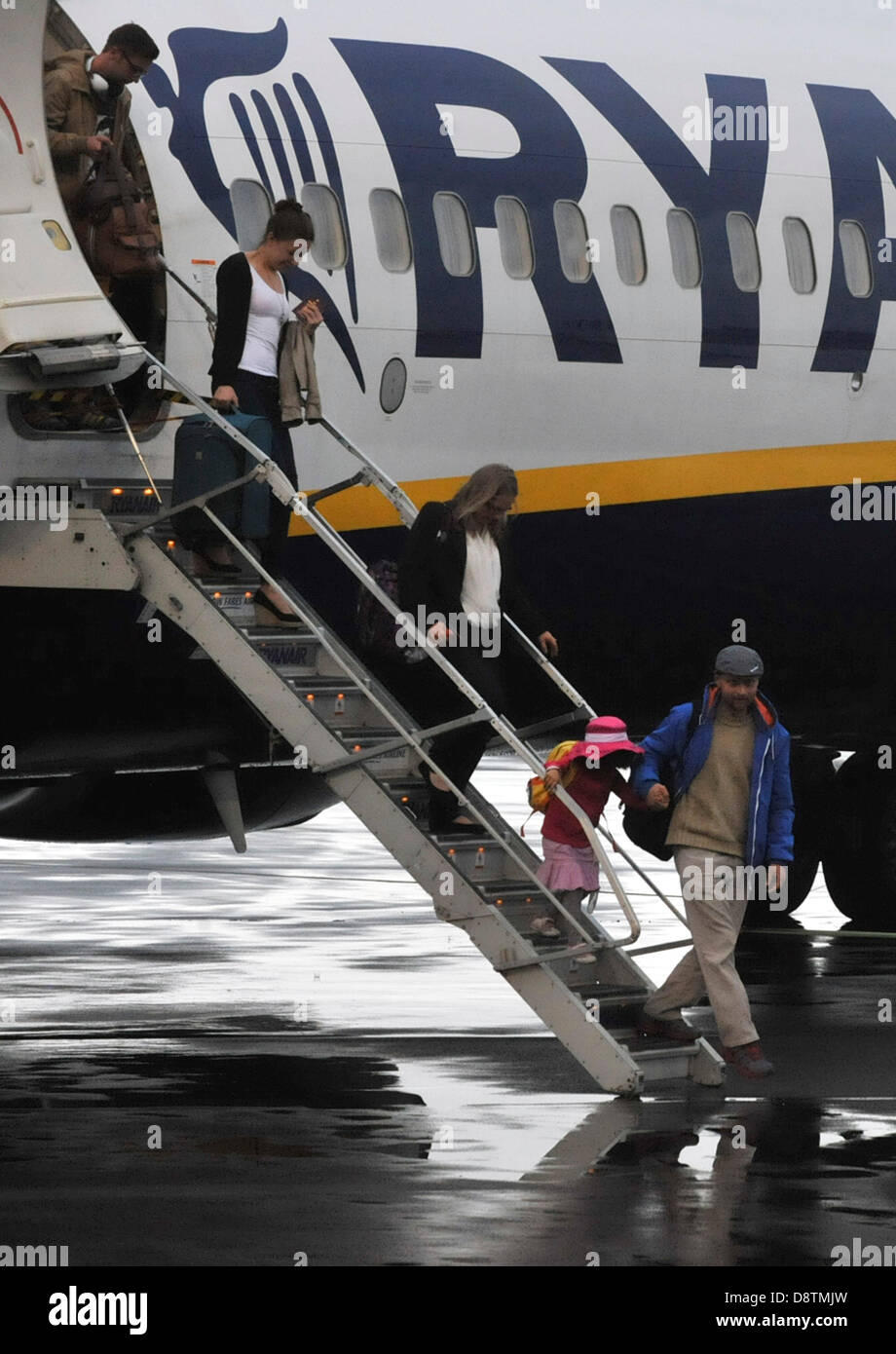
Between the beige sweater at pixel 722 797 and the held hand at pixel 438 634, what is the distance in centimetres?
146

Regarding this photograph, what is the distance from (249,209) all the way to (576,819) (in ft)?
15.0

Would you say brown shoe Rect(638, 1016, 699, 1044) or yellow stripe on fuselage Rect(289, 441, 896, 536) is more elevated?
yellow stripe on fuselage Rect(289, 441, 896, 536)

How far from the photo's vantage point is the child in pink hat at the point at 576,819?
13875mm

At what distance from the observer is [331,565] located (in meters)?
16.6

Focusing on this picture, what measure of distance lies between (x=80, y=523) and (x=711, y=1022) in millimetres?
4673

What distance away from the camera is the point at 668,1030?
44.2ft

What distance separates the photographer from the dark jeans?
14.7 metres

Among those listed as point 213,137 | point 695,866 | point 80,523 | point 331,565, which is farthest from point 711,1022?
point 213,137

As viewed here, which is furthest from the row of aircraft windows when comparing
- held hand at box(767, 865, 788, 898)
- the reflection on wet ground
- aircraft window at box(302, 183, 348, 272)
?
held hand at box(767, 865, 788, 898)

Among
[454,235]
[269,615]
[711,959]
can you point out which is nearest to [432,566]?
[269,615]

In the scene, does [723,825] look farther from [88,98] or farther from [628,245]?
[628,245]

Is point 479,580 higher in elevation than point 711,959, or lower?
higher

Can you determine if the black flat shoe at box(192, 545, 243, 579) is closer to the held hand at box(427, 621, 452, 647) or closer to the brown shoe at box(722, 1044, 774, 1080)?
the held hand at box(427, 621, 452, 647)

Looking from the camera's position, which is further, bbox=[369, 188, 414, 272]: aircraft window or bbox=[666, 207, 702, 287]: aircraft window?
bbox=[666, 207, 702, 287]: aircraft window
